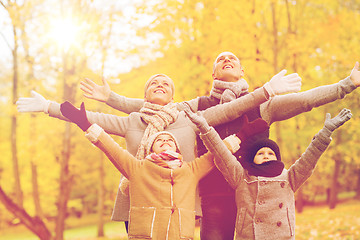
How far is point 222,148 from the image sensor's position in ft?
9.09

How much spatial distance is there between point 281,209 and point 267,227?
0.59ft

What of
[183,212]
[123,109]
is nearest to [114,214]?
[183,212]

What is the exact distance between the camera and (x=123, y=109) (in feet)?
11.6

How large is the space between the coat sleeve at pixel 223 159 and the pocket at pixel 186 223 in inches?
16.4

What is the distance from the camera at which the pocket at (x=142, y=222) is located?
8.87 feet

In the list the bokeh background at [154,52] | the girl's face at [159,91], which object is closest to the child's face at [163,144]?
the girl's face at [159,91]

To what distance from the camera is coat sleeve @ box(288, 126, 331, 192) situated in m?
2.74

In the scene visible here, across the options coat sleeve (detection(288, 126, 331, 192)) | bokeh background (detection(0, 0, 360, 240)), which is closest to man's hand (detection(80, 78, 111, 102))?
coat sleeve (detection(288, 126, 331, 192))

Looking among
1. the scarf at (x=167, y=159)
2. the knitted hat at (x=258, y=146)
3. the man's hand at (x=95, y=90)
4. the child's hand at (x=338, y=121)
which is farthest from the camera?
the man's hand at (x=95, y=90)

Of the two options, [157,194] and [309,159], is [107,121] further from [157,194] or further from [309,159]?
[309,159]

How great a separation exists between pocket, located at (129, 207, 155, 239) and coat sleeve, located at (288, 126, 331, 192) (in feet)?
3.80

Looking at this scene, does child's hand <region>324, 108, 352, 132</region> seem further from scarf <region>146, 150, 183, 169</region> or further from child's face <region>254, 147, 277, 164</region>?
scarf <region>146, 150, 183, 169</region>

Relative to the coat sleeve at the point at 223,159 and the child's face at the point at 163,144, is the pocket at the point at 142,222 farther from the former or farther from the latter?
the coat sleeve at the point at 223,159

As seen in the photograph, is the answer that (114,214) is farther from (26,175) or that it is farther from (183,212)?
(26,175)
